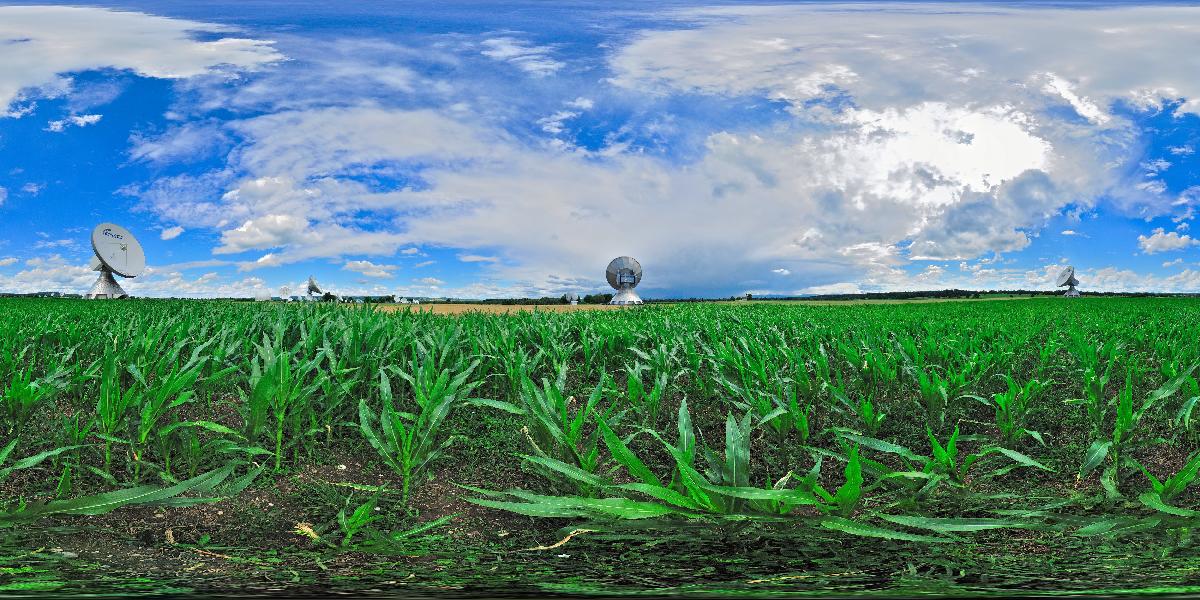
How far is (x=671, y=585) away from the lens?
143 centimetres

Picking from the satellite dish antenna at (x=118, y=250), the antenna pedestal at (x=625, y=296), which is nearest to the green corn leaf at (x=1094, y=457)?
the satellite dish antenna at (x=118, y=250)

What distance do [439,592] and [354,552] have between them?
1.45 feet

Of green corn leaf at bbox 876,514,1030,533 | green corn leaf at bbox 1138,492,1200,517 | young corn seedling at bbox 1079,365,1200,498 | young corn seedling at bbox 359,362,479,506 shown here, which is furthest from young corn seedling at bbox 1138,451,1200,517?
young corn seedling at bbox 359,362,479,506

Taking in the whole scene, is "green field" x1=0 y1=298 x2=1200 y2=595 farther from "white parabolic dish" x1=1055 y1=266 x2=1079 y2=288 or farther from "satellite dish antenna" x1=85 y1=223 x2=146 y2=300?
"white parabolic dish" x1=1055 y1=266 x2=1079 y2=288

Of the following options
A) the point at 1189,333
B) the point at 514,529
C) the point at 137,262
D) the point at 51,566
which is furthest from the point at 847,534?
the point at 137,262

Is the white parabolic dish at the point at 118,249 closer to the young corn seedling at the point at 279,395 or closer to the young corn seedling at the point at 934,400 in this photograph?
the young corn seedling at the point at 279,395

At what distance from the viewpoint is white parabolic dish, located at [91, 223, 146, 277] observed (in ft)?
113

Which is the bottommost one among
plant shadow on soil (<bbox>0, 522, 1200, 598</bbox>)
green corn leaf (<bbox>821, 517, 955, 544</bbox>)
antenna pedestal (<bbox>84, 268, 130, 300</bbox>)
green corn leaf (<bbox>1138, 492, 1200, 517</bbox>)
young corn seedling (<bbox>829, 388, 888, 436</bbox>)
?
plant shadow on soil (<bbox>0, 522, 1200, 598</bbox>)

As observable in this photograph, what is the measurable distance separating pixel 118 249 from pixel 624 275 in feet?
103

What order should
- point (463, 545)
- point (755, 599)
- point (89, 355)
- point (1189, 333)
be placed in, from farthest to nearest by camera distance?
point (1189, 333), point (89, 355), point (463, 545), point (755, 599)

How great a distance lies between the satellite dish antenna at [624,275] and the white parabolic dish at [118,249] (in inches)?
1160

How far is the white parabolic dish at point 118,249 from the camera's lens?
113 feet

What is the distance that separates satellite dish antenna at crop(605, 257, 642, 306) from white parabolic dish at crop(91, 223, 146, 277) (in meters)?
29.5

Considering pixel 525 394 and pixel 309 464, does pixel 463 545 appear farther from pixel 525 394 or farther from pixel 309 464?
pixel 309 464
